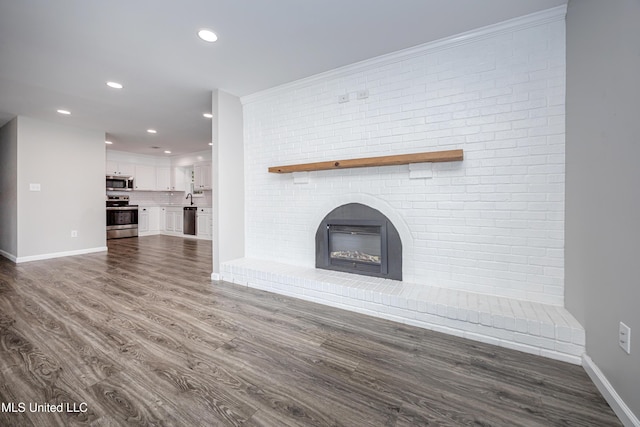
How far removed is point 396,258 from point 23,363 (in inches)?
113

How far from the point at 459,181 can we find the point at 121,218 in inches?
332

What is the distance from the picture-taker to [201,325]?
222 centimetres

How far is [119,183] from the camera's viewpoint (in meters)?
7.43

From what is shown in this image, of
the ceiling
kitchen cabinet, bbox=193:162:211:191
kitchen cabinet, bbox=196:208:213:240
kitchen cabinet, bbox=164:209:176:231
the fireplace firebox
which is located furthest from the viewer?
kitchen cabinet, bbox=164:209:176:231

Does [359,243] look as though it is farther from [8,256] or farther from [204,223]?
[8,256]

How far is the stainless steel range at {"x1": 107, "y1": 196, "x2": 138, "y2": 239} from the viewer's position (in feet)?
23.6

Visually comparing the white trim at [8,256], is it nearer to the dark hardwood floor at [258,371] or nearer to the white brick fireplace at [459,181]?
the dark hardwood floor at [258,371]

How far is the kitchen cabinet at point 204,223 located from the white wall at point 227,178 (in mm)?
3936

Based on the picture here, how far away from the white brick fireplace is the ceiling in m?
0.25

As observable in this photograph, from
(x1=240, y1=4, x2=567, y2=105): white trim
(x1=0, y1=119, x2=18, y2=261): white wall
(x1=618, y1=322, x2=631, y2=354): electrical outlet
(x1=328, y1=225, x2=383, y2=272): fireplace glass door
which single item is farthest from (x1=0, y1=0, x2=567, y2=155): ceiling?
(x1=618, y1=322, x2=631, y2=354): electrical outlet

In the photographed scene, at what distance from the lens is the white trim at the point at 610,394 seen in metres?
1.19

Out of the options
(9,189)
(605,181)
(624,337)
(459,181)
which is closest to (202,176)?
(9,189)

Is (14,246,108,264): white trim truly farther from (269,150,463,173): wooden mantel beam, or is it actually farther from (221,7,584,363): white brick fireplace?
(269,150,463,173): wooden mantel beam

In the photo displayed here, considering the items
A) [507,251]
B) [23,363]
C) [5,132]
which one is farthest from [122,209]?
[507,251]
